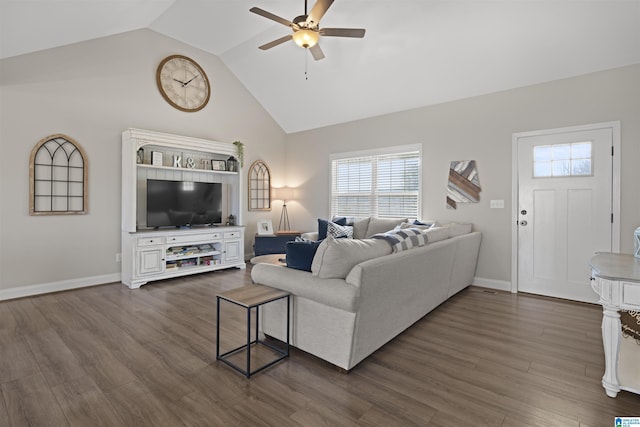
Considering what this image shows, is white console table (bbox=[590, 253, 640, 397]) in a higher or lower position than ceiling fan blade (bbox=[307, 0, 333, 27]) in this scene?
lower

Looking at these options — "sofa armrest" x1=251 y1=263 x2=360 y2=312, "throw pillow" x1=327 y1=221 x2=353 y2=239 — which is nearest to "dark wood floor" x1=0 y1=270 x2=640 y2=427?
"sofa armrest" x1=251 y1=263 x2=360 y2=312

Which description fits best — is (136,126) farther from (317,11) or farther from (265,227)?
(317,11)

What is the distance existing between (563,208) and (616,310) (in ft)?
8.24

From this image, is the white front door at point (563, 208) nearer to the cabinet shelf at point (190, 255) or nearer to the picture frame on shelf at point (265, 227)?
the picture frame on shelf at point (265, 227)

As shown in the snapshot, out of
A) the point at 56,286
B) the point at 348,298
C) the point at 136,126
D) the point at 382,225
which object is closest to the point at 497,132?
the point at 382,225

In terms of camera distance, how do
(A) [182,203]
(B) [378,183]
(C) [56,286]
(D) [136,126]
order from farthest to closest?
(B) [378,183] → (A) [182,203] → (D) [136,126] → (C) [56,286]

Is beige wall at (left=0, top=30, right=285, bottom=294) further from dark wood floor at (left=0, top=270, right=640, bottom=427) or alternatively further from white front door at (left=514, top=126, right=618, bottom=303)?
white front door at (left=514, top=126, right=618, bottom=303)

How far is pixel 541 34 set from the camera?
3.54 meters

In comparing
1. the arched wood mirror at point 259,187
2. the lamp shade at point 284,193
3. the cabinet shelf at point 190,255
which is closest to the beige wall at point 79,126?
the cabinet shelf at point 190,255

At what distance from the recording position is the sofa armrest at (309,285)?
2111mm

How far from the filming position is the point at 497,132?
14.3 ft

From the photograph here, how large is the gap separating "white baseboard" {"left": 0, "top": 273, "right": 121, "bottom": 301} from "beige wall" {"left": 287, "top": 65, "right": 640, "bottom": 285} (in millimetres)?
4447

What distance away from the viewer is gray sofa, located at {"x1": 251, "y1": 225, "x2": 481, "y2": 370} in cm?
215

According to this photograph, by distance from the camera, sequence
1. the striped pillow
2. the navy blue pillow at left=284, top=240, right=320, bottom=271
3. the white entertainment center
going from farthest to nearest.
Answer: the white entertainment center
the striped pillow
the navy blue pillow at left=284, top=240, right=320, bottom=271
